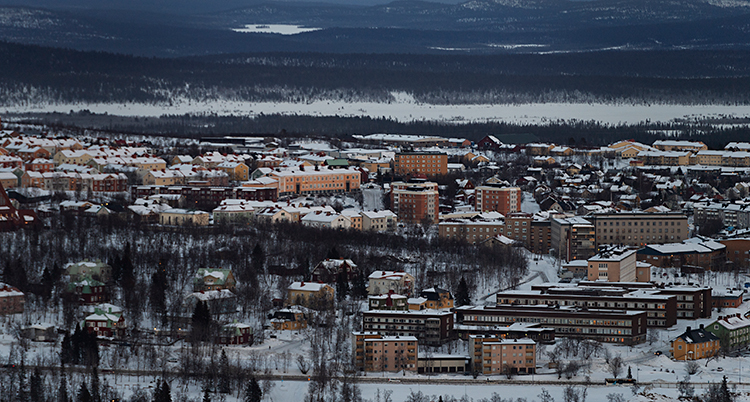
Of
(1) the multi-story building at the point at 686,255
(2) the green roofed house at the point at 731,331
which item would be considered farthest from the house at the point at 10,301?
(1) the multi-story building at the point at 686,255

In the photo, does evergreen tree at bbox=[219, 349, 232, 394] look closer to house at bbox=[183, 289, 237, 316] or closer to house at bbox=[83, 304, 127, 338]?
house at bbox=[83, 304, 127, 338]

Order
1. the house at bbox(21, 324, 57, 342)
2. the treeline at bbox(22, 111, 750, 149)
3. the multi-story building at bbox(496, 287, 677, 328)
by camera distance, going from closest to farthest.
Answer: the house at bbox(21, 324, 57, 342)
the multi-story building at bbox(496, 287, 677, 328)
the treeline at bbox(22, 111, 750, 149)

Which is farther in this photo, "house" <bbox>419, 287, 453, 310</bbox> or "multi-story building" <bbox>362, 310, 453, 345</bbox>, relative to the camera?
"house" <bbox>419, 287, 453, 310</bbox>

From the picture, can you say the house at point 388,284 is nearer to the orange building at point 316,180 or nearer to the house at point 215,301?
the house at point 215,301

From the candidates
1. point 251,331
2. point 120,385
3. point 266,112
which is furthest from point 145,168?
point 266,112

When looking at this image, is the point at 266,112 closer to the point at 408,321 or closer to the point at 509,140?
the point at 509,140

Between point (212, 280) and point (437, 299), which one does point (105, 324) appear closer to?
point (212, 280)

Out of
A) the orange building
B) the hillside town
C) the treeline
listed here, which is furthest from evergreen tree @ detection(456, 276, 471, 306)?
the treeline
